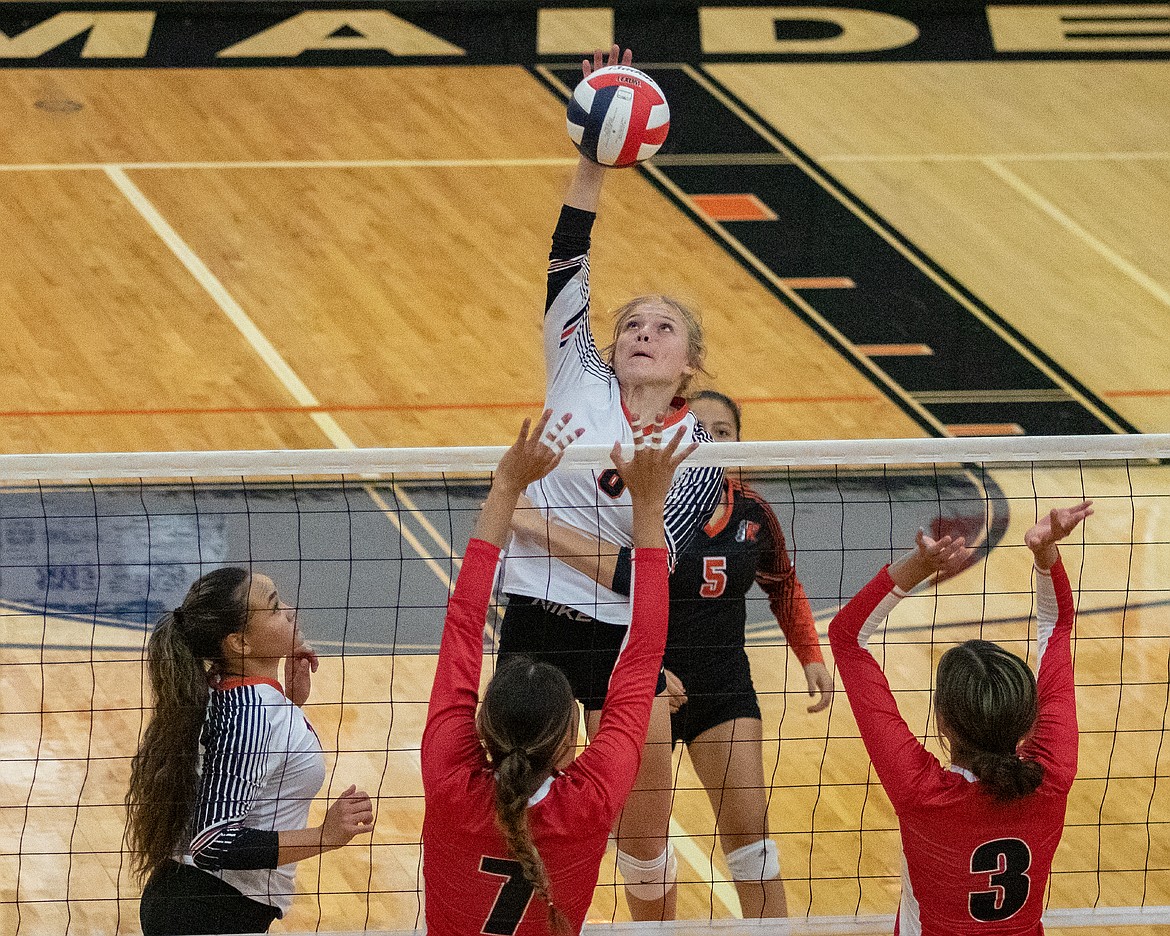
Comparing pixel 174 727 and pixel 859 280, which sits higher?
pixel 174 727

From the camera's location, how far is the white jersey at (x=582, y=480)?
15.6ft

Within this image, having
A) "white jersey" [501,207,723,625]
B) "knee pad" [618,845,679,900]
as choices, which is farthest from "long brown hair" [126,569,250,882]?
"knee pad" [618,845,679,900]

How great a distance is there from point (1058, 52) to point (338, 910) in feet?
35.9

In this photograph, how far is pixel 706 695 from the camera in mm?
5078

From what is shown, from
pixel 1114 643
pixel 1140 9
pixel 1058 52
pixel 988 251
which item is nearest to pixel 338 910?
pixel 1114 643

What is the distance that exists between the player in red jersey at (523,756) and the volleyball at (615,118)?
1.88 m

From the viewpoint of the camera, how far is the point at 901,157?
41.5 ft

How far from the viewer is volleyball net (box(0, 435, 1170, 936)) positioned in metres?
5.58

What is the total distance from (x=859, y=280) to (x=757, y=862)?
6509 millimetres

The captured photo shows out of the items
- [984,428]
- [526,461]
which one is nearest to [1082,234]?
[984,428]

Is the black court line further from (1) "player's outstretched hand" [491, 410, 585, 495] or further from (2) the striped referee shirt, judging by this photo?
(1) "player's outstretched hand" [491, 410, 585, 495]

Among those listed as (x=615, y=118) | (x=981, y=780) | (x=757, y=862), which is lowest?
(x=757, y=862)

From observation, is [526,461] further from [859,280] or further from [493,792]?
[859,280]

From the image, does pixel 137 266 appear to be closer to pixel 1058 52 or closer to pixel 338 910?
pixel 338 910
